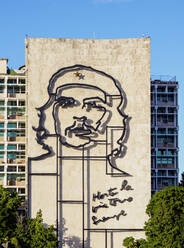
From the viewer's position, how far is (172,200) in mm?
36094

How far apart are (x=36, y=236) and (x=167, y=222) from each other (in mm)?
9355

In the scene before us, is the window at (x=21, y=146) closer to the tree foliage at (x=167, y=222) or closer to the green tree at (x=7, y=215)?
the green tree at (x=7, y=215)

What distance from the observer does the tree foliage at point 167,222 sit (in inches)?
1391

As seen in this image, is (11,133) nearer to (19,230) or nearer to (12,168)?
(12,168)

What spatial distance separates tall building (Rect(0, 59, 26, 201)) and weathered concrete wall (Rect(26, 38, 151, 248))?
1271cm

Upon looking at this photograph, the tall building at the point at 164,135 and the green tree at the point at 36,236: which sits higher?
the tall building at the point at 164,135

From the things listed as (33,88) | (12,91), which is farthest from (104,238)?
(12,91)

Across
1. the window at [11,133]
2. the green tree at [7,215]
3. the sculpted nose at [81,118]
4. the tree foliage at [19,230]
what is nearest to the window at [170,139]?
the window at [11,133]

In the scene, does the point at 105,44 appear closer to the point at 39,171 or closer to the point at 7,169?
the point at 39,171

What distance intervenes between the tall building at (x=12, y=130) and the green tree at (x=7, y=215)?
46.1 feet

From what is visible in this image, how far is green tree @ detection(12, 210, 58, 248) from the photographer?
34906 millimetres

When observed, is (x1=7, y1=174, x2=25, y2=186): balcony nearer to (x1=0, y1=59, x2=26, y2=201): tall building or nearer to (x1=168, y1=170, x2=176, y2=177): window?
Answer: (x1=0, y1=59, x2=26, y2=201): tall building

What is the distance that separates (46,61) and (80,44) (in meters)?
3.02

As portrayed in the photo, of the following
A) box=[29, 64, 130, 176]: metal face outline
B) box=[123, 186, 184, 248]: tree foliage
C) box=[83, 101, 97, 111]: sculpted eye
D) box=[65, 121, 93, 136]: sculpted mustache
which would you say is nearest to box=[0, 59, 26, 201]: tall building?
box=[29, 64, 130, 176]: metal face outline
